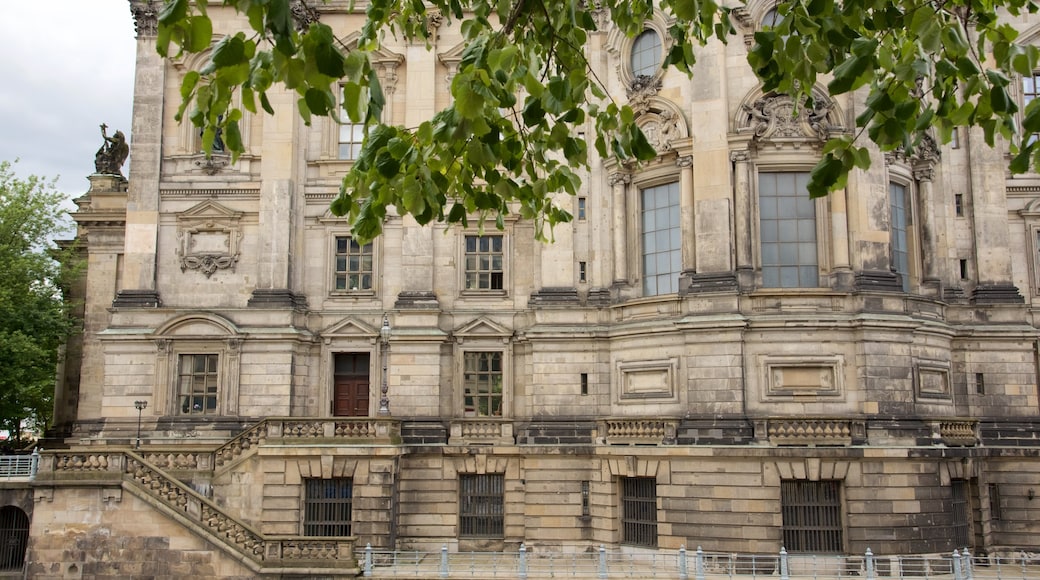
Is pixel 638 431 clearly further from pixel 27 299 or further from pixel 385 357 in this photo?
pixel 27 299

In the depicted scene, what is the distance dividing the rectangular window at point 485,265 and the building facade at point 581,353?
0.34 feet

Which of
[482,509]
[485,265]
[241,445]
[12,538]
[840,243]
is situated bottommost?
[12,538]

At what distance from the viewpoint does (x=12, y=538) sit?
2428cm

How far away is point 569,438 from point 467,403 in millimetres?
3374

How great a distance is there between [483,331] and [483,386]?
167 cm

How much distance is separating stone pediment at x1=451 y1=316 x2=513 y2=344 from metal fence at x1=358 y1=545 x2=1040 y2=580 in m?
6.70

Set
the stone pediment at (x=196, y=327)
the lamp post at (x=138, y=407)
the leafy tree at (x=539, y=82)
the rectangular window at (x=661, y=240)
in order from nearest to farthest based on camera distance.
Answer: the leafy tree at (x=539, y=82) → the rectangular window at (x=661, y=240) → the lamp post at (x=138, y=407) → the stone pediment at (x=196, y=327)

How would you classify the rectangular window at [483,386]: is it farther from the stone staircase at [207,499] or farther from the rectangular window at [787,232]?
the rectangular window at [787,232]

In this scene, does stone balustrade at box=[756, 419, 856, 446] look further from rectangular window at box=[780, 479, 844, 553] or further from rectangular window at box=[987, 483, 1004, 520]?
rectangular window at box=[987, 483, 1004, 520]

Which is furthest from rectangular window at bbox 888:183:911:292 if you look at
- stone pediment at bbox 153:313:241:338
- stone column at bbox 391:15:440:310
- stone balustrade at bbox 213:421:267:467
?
stone pediment at bbox 153:313:241:338

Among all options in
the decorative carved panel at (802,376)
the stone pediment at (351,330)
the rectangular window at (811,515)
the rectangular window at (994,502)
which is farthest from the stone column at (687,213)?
the rectangular window at (994,502)

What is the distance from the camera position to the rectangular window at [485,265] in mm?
28375

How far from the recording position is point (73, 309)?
34.3 metres

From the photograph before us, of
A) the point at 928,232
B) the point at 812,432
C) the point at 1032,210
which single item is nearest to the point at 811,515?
the point at 812,432
